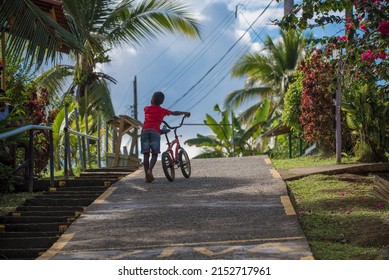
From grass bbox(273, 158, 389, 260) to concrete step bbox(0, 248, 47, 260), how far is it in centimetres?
247

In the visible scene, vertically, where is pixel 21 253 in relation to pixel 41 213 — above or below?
below

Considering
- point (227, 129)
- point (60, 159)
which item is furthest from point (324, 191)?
point (227, 129)

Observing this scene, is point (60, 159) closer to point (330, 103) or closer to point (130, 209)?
point (330, 103)

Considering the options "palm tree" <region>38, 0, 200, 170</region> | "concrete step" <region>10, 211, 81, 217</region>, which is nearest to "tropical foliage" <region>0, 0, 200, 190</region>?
"palm tree" <region>38, 0, 200, 170</region>

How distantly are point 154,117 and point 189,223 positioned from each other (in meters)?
3.74

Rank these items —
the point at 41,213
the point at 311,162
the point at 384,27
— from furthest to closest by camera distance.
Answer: the point at 311,162, the point at 41,213, the point at 384,27

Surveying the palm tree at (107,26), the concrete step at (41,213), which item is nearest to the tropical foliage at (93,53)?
the palm tree at (107,26)

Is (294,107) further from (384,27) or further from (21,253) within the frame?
(21,253)

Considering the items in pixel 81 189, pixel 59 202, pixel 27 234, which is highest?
pixel 81 189

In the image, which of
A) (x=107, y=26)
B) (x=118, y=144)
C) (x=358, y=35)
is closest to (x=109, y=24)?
(x=107, y=26)

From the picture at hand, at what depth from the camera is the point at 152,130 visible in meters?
11.6

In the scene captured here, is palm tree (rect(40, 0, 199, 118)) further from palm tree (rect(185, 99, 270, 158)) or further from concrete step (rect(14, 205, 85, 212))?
concrete step (rect(14, 205, 85, 212))

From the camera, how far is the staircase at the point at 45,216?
7617 mm

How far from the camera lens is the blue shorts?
1163 cm
